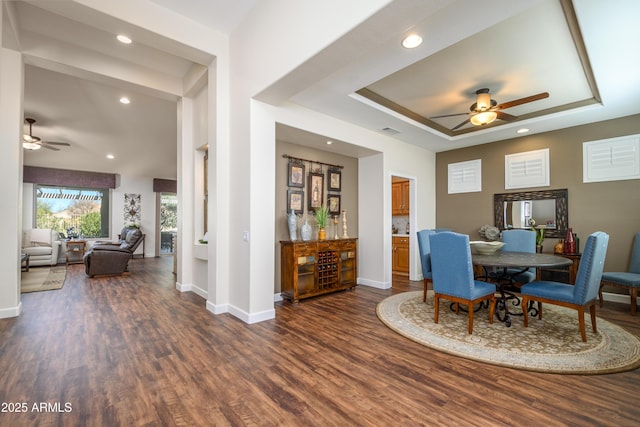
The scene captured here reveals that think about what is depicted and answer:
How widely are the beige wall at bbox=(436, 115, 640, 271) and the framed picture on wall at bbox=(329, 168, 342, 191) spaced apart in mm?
2741

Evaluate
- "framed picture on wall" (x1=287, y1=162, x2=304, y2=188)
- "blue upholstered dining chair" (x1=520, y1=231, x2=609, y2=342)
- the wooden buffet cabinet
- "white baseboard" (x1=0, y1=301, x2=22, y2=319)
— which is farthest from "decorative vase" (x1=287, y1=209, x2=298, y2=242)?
"white baseboard" (x1=0, y1=301, x2=22, y2=319)

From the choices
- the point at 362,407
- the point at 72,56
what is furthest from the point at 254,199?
the point at 72,56

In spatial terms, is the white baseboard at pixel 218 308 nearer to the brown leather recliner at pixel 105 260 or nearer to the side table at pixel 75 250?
the brown leather recliner at pixel 105 260

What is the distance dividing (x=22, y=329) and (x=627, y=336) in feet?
20.7

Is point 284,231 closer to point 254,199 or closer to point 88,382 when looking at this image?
point 254,199

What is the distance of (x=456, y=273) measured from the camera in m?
3.13

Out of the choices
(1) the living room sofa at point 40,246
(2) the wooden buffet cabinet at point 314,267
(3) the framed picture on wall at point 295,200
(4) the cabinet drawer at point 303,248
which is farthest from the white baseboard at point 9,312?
(1) the living room sofa at point 40,246

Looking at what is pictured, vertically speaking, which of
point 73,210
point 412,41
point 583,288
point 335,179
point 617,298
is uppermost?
point 412,41

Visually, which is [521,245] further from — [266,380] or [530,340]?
[266,380]

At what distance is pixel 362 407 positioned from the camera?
183 cm

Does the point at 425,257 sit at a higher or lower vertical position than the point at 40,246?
higher

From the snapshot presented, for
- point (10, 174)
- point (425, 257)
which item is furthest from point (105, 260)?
point (425, 257)

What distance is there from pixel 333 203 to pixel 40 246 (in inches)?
302

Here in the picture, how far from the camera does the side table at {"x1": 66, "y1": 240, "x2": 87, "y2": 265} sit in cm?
791
